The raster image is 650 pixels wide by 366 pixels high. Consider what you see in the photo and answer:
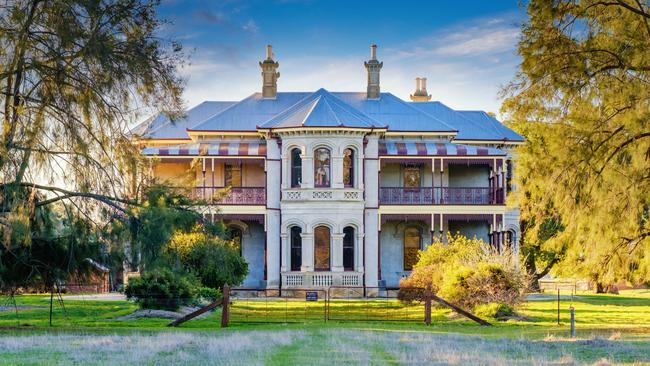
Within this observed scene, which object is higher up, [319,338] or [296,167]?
[296,167]

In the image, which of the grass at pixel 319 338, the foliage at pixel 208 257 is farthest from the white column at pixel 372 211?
the grass at pixel 319 338

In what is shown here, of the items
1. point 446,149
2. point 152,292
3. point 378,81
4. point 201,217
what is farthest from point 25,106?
point 378,81

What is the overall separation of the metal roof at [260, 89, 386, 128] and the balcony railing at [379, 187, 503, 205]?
336cm

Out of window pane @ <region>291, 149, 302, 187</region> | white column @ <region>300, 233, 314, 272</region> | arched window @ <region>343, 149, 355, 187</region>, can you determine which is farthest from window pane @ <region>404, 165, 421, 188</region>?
white column @ <region>300, 233, 314, 272</region>

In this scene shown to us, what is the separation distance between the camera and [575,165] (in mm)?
24172

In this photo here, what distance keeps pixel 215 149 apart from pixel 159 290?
45.1 ft

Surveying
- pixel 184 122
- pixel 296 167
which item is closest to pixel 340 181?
pixel 296 167

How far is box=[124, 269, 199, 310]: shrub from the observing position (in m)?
28.0

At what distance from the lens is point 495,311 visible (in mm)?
27578

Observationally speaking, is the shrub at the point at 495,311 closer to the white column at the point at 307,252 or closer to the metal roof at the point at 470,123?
the white column at the point at 307,252

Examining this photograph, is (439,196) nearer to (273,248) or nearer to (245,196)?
(273,248)

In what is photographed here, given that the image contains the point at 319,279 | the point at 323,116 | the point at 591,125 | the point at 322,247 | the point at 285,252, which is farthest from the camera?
the point at 322,247

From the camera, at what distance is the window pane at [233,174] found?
43.6 meters

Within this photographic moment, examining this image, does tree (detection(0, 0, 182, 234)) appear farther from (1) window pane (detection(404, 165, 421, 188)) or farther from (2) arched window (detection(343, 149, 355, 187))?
(1) window pane (detection(404, 165, 421, 188))
